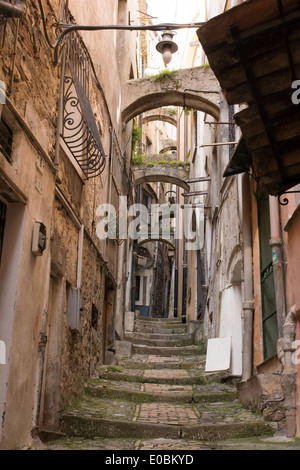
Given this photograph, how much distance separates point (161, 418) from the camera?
21.9 feet

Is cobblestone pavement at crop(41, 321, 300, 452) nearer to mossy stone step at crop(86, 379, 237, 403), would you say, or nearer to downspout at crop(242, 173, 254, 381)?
mossy stone step at crop(86, 379, 237, 403)

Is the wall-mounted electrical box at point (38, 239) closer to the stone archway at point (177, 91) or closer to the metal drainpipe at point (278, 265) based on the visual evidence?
the metal drainpipe at point (278, 265)

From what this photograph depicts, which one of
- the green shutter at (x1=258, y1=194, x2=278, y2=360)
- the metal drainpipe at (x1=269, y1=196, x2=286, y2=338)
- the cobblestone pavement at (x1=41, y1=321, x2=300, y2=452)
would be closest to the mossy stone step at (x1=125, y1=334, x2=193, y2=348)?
the cobblestone pavement at (x1=41, y1=321, x2=300, y2=452)

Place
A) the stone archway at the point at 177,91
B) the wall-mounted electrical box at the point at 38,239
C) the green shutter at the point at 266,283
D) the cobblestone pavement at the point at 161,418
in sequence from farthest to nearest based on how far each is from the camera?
the stone archway at the point at 177,91 < the green shutter at the point at 266,283 < the cobblestone pavement at the point at 161,418 < the wall-mounted electrical box at the point at 38,239

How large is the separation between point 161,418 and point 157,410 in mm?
526

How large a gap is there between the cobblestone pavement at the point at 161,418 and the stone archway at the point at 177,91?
6.83 metres

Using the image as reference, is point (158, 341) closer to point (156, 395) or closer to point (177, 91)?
point (156, 395)

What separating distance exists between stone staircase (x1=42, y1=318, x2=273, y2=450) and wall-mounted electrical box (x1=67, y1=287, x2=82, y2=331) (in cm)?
103

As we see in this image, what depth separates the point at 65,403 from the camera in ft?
20.9

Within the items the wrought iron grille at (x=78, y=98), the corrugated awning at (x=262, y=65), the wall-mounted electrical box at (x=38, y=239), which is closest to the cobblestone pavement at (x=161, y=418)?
the wall-mounted electrical box at (x=38, y=239)

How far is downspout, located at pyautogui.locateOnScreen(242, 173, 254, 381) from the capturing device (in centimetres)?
757

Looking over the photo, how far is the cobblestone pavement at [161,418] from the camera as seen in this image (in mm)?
5469

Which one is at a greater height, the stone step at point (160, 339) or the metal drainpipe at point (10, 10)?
the metal drainpipe at point (10, 10)

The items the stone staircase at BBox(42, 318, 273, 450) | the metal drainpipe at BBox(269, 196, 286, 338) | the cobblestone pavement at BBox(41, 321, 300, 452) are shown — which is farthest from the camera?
the metal drainpipe at BBox(269, 196, 286, 338)
